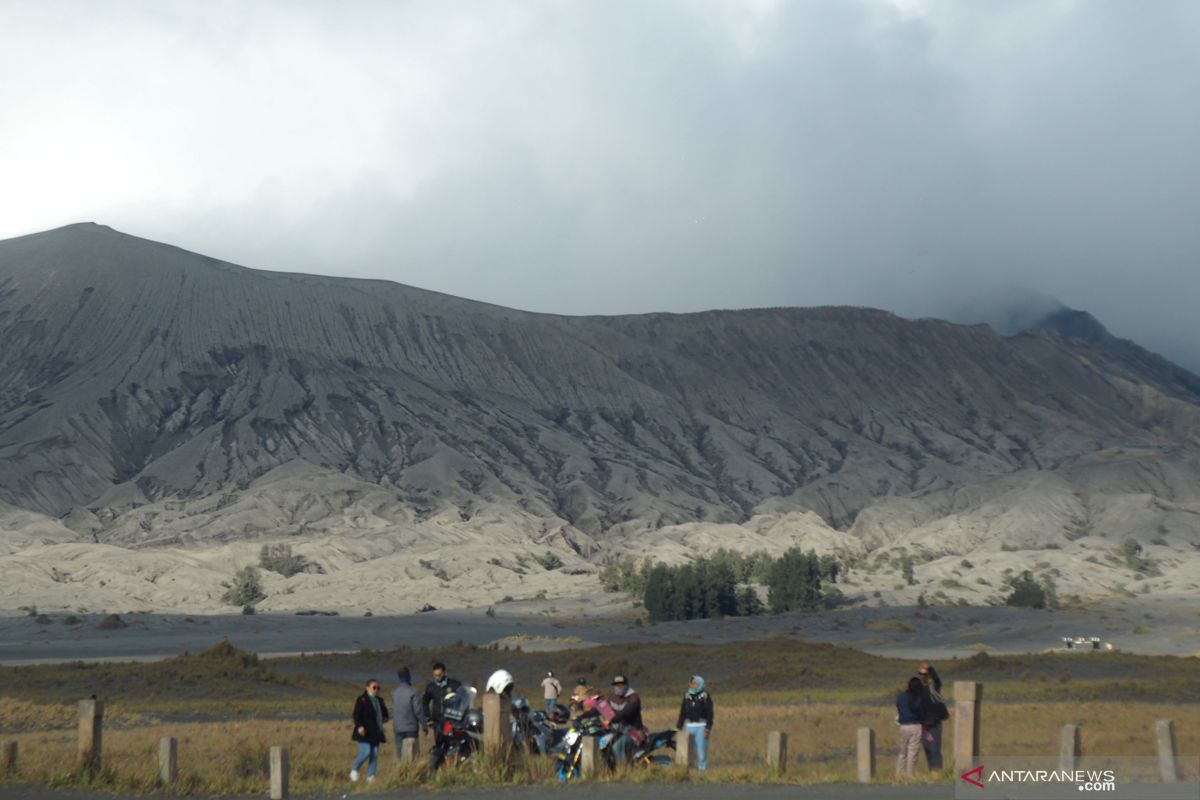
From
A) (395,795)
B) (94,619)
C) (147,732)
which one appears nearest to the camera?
(395,795)

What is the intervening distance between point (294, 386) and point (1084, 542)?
274ft

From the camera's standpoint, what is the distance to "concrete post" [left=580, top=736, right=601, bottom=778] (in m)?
16.3

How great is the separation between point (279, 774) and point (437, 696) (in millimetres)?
2388

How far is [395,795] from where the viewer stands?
51.7 ft

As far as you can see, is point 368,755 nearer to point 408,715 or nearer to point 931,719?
point 408,715

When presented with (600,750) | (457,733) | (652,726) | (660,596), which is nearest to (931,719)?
(600,750)

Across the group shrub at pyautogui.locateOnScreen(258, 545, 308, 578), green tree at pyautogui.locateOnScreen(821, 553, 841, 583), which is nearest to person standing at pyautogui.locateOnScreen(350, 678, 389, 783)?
green tree at pyautogui.locateOnScreen(821, 553, 841, 583)

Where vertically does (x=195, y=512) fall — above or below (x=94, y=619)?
above

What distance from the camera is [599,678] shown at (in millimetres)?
45500

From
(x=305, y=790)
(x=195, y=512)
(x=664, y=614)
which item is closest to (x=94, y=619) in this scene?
(x=664, y=614)

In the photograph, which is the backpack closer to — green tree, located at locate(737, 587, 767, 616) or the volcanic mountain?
green tree, located at locate(737, 587, 767, 616)

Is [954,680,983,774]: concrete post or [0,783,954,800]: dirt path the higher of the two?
[954,680,983,774]: concrete post

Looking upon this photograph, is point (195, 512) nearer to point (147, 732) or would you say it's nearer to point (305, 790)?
point (147, 732)

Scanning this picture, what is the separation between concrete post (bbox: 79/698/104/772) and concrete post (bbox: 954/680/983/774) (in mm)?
10276
